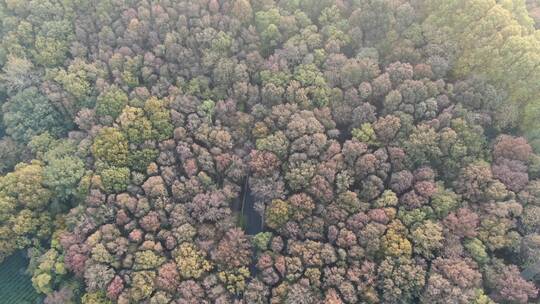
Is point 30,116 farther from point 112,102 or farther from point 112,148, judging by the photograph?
point 112,148

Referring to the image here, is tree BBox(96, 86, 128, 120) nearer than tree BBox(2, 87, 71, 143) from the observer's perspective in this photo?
Yes

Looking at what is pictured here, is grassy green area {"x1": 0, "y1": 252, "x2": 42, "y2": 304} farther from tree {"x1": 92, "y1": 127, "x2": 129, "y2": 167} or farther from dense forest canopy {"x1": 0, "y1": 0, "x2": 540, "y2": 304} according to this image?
tree {"x1": 92, "y1": 127, "x2": 129, "y2": 167}

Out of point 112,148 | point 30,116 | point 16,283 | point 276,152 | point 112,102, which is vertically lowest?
point 16,283

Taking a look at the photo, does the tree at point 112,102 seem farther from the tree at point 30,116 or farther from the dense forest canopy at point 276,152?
the tree at point 30,116

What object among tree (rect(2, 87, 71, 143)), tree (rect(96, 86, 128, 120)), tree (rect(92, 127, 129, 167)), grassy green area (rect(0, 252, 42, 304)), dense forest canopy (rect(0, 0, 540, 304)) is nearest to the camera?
dense forest canopy (rect(0, 0, 540, 304))

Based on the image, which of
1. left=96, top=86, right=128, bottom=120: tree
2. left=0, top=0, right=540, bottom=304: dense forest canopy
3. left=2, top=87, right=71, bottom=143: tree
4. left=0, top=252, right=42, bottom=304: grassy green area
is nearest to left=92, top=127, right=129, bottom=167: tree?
left=0, top=0, right=540, bottom=304: dense forest canopy

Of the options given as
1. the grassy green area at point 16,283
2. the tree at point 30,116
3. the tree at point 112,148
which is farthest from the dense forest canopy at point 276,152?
the grassy green area at point 16,283

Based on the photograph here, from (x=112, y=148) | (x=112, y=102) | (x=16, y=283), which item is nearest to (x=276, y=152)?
(x=112, y=148)
